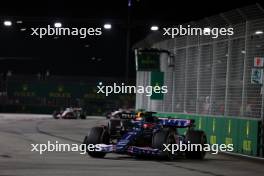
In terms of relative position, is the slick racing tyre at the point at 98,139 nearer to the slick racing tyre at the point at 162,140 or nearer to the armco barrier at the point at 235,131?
the slick racing tyre at the point at 162,140

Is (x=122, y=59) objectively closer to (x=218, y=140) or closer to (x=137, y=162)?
(x=218, y=140)

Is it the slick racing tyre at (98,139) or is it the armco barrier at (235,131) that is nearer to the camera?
the slick racing tyre at (98,139)

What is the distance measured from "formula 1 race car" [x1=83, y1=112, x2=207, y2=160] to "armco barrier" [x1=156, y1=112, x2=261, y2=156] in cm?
260

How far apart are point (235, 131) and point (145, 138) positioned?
5109 millimetres

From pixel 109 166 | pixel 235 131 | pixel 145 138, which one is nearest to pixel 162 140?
pixel 145 138

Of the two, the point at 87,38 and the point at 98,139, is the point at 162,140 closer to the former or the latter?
the point at 98,139

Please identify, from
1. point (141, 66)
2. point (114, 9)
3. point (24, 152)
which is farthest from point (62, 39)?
point (24, 152)

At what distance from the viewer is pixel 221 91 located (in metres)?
24.6

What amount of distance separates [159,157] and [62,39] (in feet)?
175

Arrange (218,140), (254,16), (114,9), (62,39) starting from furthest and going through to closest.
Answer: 1. (62,39)
2. (114,9)
3. (218,140)
4. (254,16)

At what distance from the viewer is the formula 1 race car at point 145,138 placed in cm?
1767

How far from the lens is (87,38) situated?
69.4 m

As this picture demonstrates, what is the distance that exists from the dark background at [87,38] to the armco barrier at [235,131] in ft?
28.8

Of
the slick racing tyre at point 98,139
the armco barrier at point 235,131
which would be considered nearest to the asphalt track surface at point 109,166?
the slick racing tyre at point 98,139
